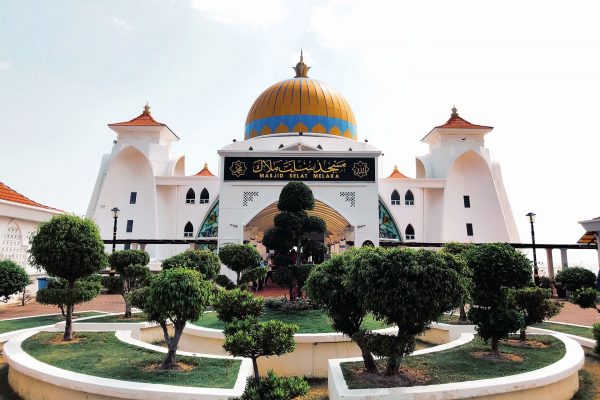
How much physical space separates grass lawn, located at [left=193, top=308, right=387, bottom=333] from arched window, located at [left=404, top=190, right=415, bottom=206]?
1476cm

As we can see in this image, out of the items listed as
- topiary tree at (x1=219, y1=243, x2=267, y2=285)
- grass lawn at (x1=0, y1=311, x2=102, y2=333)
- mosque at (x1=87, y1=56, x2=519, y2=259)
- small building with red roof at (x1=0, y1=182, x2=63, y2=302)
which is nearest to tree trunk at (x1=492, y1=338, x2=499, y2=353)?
topiary tree at (x1=219, y1=243, x2=267, y2=285)

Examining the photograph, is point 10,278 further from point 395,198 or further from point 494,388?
point 395,198

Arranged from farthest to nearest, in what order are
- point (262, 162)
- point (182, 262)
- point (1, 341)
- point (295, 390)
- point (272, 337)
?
point (262, 162) → point (182, 262) → point (1, 341) → point (272, 337) → point (295, 390)

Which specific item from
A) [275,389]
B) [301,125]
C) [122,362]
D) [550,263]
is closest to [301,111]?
[301,125]

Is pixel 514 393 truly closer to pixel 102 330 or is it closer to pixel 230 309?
pixel 230 309

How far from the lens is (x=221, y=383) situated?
5008mm

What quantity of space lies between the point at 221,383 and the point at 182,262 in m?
5.00

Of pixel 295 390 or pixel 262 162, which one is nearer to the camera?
pixel 295 390

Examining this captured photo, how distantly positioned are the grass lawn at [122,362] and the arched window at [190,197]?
54.4 feet

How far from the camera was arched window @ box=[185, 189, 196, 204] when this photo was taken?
78.7 feet

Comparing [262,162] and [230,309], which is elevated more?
[262,162]

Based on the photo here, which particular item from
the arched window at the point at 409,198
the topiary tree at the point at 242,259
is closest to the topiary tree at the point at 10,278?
the topiary tree at the point at 242,259

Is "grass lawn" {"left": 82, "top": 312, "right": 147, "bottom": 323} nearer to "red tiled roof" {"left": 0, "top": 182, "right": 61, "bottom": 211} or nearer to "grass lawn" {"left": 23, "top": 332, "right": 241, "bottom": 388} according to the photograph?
"grass lawn" {"left": 23, "top": 332, "right": 241, "bottom": 388}

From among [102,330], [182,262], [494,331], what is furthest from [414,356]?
[102,330]
